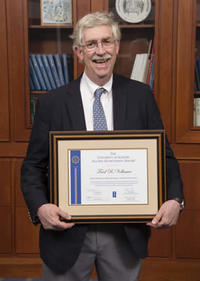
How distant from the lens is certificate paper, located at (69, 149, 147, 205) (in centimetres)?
131

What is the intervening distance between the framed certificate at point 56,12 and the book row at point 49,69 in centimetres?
21

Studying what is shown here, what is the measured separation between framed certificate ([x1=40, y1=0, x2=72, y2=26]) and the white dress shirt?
1.10 meters

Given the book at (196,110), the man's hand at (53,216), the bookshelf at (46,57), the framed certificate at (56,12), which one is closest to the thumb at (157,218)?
the man's hand at (53,216)

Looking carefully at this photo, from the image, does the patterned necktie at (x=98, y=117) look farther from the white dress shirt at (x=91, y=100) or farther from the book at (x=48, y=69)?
the book at (x=48, y=69)

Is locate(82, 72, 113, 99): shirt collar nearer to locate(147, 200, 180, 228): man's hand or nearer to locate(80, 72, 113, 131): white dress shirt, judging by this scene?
locate(80, 72, 113, 131): white dress shirt

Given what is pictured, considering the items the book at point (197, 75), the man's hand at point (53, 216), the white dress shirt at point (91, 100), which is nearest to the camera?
the man's hand at point (53, 216)

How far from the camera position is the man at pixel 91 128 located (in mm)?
1358

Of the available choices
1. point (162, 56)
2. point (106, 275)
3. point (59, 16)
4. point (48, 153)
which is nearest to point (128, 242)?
point (106, 275)

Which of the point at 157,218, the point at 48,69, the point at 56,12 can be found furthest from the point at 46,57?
the point at 157,218

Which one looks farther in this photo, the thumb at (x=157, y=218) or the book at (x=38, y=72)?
the book at (x=38, y=72)

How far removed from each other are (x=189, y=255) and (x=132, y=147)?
4.70ft

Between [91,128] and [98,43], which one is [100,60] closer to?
[98,43]

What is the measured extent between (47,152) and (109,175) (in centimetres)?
25

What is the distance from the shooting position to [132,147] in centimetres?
131
